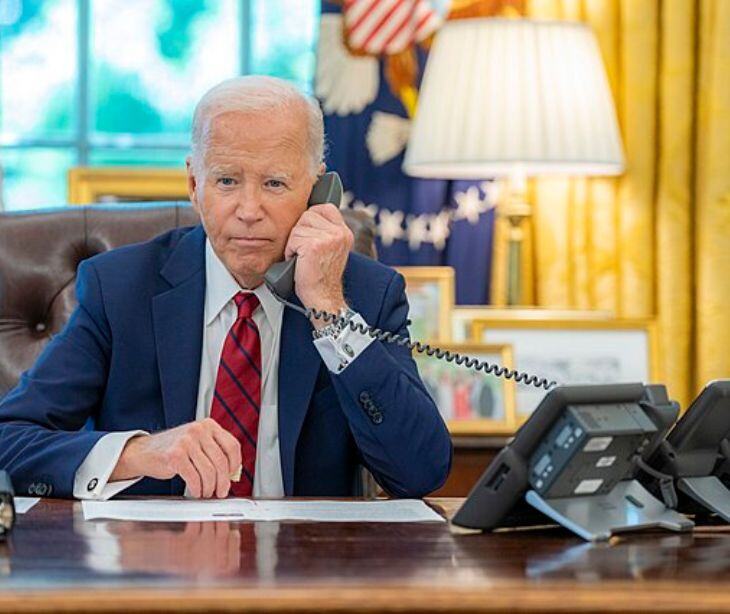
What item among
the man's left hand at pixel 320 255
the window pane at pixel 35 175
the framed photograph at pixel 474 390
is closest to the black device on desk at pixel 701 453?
the man's left hand at pixel 320 255

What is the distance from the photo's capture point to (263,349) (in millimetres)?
2346

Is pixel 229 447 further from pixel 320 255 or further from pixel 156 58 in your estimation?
pixel 156 58

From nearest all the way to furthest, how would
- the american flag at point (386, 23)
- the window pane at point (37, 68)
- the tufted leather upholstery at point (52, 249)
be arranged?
1. the tufted leather upholstery at point (52, 249)
2. the american flag at point (386, 23)
3. the window pane at point (37, 68)

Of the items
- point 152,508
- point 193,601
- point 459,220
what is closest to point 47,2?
point 459,220

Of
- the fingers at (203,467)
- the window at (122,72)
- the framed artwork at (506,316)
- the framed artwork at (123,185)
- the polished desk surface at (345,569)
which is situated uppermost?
the window at (122,72)

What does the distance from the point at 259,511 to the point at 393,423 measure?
1.35 ft

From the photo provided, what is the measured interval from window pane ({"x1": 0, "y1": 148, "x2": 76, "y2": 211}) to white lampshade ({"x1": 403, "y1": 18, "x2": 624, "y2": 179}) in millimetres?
1079

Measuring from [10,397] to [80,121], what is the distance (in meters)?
2.10

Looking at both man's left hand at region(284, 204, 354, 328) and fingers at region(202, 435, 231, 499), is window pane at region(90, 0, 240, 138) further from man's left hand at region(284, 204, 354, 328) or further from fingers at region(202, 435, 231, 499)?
fingers at region(202, 435, 231, 499)

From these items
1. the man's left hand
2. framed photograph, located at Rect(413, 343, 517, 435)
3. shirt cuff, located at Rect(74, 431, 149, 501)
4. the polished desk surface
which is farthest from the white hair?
framed photograph, located at Rect(413, 343, 517, 435)

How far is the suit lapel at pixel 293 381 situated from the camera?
227cm

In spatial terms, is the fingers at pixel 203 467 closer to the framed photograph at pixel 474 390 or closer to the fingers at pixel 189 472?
the fingers at pixel 189 472

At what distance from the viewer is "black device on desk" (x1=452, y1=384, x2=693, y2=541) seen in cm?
162

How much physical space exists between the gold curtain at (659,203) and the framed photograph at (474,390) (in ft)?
1.55
